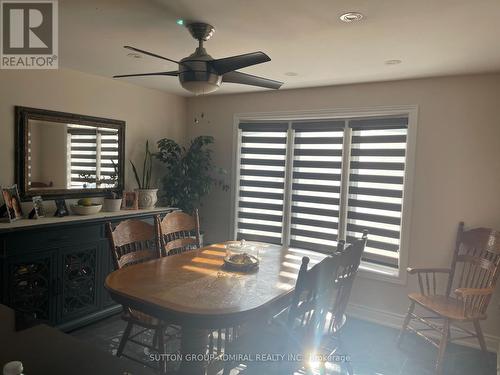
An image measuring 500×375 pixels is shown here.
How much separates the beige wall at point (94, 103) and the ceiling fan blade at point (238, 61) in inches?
81.2

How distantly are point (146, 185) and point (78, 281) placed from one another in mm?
1427

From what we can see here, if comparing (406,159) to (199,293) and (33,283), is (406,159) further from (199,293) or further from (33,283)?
(33,283)

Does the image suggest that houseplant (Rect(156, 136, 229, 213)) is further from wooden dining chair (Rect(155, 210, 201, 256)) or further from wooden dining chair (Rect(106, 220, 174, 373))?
wooden dining chair (Rect(106, 220, 174, 373))

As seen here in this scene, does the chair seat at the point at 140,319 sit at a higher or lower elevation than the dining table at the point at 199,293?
lower

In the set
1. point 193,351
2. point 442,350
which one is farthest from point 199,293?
point 442,350

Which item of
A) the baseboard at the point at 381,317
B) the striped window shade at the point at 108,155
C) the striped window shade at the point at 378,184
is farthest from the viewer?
the striped window shade at the point at 108,155

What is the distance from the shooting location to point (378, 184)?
3.63m

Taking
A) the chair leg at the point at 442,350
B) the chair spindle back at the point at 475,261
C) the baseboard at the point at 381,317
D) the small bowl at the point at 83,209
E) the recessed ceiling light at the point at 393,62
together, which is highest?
the recessed ceiling light at the point at 393,62

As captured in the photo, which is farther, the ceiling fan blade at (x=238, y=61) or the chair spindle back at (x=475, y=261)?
the chair spindle back at (x=475, y=261)

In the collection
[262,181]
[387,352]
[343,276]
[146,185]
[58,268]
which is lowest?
[387,352]

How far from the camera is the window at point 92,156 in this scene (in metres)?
3.53

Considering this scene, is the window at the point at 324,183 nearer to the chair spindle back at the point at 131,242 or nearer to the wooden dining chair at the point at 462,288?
the wooden dining chair at the point at 462,288

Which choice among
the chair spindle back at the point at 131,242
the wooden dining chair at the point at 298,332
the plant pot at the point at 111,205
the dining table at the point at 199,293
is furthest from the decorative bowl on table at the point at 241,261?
the plant pot at the point at 111,205

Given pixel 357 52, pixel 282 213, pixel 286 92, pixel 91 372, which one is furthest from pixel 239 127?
pixel 91 372
